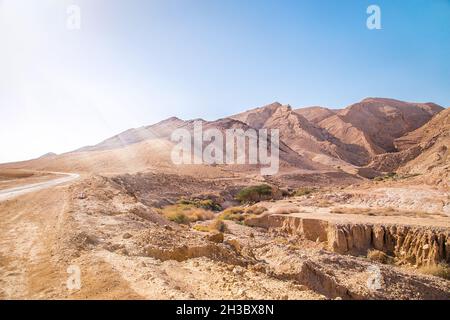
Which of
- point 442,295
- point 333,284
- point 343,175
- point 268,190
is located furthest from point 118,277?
point 343,175

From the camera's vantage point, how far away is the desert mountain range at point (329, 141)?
51.8m

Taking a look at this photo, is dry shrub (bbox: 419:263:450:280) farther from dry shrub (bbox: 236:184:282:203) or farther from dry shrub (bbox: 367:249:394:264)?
dry shrub (bbox: 236:184:282:203)

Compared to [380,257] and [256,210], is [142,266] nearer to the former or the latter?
[380,257]

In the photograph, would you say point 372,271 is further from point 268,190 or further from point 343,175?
point 343,175

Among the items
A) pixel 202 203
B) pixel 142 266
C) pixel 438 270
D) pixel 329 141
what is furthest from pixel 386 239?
pixel 329 141

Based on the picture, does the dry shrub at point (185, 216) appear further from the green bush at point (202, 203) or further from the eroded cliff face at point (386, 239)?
the eroded cliff face at point (386, 239)

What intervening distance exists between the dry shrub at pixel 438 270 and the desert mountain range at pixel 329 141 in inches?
1417

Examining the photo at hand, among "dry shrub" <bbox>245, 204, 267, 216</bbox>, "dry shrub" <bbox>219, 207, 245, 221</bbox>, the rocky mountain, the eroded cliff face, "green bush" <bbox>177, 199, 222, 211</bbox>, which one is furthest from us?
the rocky mountain

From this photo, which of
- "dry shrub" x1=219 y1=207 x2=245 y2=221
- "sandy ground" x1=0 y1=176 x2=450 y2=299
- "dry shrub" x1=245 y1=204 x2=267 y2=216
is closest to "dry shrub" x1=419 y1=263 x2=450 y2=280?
"sandy ground" x1=0 y1=176 x2=450 y2=299

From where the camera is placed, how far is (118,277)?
4.79m

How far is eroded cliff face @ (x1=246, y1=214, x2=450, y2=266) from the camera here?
1232 centimetres

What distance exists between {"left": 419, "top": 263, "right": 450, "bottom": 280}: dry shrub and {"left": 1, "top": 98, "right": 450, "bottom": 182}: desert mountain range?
35985mm

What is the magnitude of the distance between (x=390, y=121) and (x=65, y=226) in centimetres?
8663

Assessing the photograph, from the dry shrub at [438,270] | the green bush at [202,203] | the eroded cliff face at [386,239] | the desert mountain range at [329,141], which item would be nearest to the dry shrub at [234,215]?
the green bush at [202,203]
